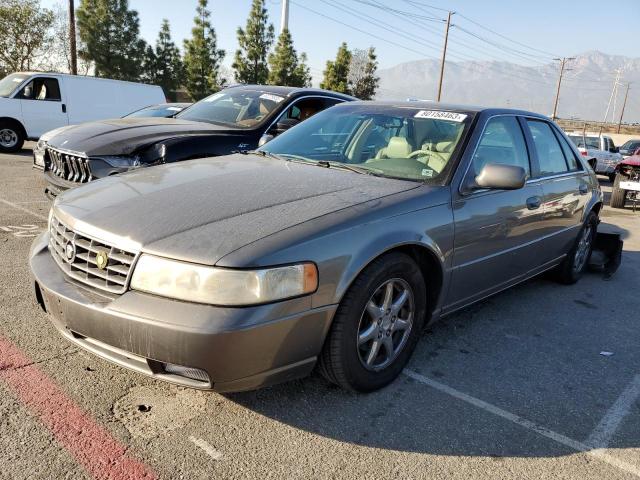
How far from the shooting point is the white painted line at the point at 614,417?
258cm

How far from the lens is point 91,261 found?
96.1 inches

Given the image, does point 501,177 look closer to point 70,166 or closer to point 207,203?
point 207,203

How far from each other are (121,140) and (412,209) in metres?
3.74

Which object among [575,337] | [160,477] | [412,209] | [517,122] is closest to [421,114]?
[517,122]

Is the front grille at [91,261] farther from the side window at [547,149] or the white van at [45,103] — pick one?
the white van at [45,103]

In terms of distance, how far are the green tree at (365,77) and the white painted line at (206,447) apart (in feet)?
140

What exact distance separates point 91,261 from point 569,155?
13.5ft

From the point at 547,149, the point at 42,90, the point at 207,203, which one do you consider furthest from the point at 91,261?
the point at 42,90

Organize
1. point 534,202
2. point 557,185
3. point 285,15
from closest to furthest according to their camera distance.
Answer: point 534,202 < point 557,185 < point 285,15

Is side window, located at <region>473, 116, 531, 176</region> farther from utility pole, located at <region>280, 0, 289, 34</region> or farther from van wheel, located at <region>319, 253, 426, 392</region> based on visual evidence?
utility pole, located at <region>280, 0, 289, 34</region>

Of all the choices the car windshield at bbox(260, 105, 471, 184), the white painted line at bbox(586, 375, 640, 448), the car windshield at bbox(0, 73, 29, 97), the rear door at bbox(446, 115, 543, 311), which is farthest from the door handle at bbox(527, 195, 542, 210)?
the car windshield at bbox(0, 73, 29, 97)

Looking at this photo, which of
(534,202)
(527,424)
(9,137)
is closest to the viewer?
(527,424)

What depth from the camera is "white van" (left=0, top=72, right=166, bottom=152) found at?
12.6 metres

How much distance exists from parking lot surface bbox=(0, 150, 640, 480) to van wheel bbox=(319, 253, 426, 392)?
0.49ft
